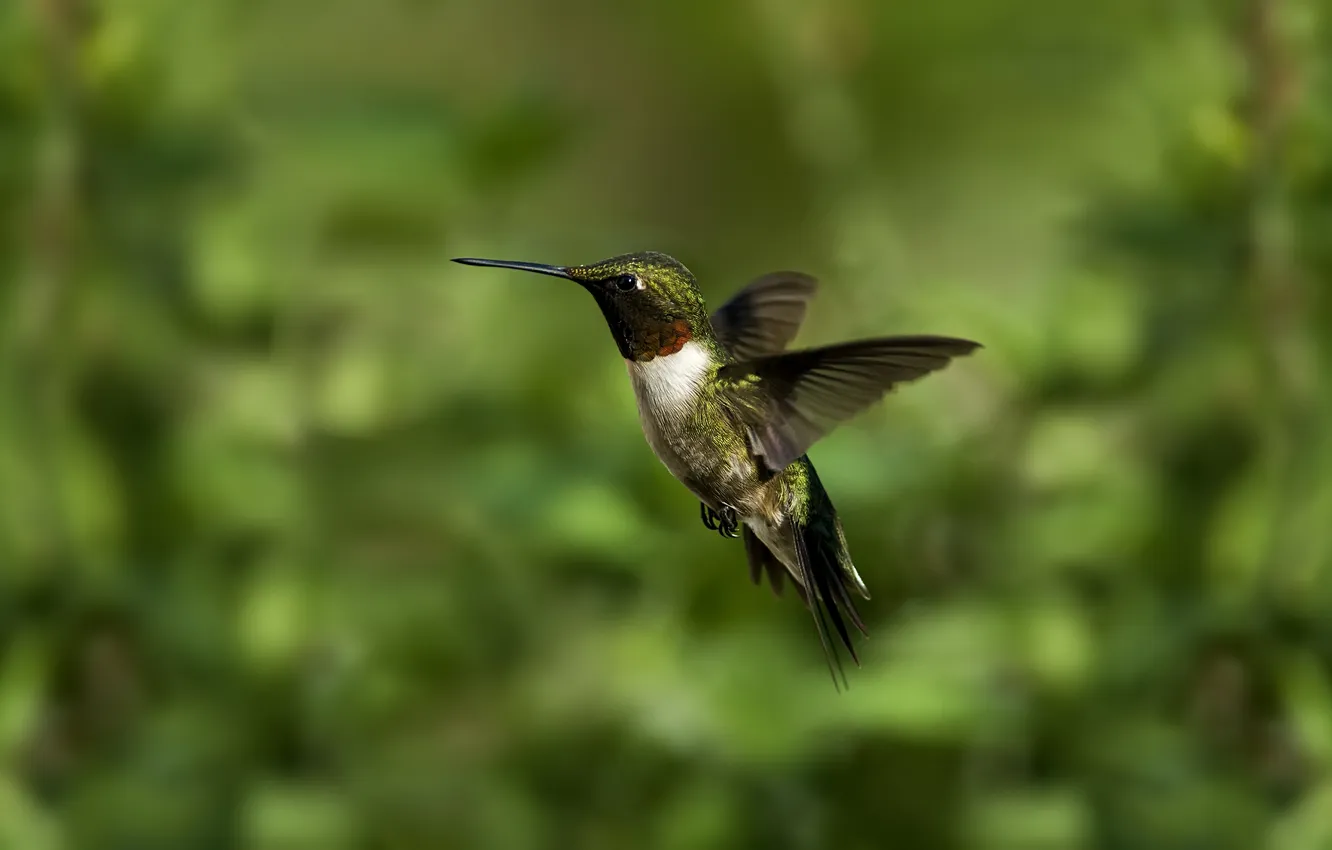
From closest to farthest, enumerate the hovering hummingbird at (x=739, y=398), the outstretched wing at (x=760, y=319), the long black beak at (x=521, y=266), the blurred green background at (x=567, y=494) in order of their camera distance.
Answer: the long black beak at (x=521, y=266) < the hovering hummingbird at (x=739, y=398) < the outstretched wing at (x=760, y=319) < the blurred green background at (x=567, y=494)

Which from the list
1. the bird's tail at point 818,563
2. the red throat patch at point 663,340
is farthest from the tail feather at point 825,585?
the red throat patch at point 663,340

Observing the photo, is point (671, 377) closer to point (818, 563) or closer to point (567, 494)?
point (818, 563)

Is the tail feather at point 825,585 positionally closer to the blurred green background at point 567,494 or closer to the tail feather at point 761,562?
the tail feather at point 761,562

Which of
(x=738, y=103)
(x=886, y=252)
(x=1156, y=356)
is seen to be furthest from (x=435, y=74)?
(x=1156, y=356)

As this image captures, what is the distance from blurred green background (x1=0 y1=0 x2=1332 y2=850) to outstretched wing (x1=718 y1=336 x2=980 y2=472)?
758mm

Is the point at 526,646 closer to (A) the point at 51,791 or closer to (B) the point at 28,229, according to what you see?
(A) the point at 51,791

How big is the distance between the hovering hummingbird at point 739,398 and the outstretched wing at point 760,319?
0.05 m

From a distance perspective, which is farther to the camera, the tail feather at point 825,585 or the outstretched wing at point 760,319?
the outstretched wing at point 760,319

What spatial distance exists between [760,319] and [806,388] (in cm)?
16

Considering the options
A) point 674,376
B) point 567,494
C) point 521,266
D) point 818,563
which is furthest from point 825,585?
point 567,494

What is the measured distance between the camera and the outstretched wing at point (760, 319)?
75 centimetres

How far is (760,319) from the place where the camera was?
2.55 feet

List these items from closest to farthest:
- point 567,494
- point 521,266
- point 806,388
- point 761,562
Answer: point 521,266 → point 806,388 → point 761,562 → point 567,494

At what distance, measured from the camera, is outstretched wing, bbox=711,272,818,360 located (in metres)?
0.75
